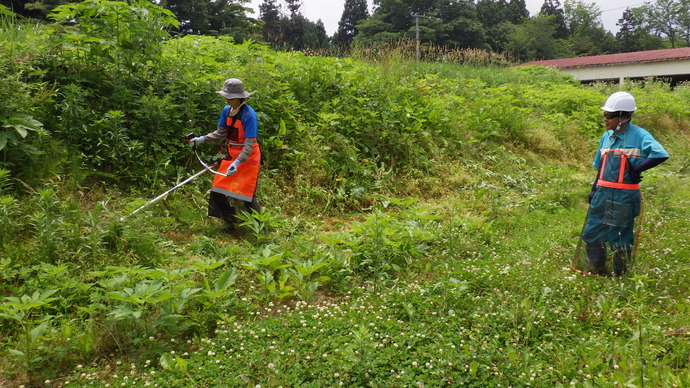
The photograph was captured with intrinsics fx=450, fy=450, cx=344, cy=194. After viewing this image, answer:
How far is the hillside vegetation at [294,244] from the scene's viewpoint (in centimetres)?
306

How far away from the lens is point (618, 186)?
14.2 ft

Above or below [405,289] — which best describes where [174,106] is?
above

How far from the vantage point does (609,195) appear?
173 inches

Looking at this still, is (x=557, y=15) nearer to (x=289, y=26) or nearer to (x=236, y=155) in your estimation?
(x=289, y=26)

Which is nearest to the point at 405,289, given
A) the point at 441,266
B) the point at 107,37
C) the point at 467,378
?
the point at 441,266

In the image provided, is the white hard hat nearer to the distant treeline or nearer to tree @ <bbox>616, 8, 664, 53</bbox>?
the distant treeline

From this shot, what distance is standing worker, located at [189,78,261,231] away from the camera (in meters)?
5.20

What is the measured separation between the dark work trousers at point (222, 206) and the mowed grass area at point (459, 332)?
172 cm

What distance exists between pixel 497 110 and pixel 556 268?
23.0ft

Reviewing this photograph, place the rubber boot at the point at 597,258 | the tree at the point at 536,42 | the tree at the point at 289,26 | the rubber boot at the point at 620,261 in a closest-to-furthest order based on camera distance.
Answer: the rubber boot at the point at 620,261, the rubber boot at the point at 597,258, the tree at the point at 289,26, the tree at the point at 536,42

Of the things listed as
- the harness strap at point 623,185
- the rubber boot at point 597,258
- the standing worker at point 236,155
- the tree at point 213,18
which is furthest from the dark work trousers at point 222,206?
the tree at point 213,18

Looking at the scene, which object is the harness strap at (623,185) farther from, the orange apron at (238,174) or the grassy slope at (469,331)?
the orange apron at (238,174)

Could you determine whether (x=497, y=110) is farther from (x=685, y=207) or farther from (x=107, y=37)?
(x=107, y=37)

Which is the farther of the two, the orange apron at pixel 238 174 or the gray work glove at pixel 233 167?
the orange apron at pixel 238 174
